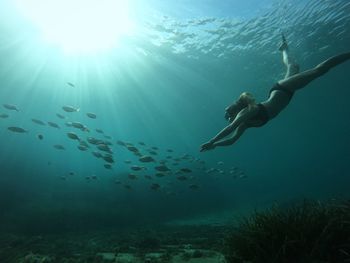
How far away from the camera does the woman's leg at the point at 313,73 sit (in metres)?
6.38

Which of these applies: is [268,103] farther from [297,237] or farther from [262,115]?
[297,237]

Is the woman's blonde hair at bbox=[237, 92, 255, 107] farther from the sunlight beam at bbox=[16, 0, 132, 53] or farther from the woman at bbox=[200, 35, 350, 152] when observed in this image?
the sunlight beam at bbox=[16, 0, 132, 53]

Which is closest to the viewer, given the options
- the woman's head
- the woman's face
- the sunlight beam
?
the woman's head

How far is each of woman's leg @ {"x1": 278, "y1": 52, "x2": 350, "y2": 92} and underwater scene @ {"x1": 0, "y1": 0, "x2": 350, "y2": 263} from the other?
2 centimetres

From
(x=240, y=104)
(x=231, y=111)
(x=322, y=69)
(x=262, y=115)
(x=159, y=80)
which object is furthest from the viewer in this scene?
(x=159, y=80)

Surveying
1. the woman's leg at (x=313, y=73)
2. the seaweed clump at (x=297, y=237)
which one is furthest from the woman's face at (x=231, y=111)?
the seaweed clump at (x=297, y=237)

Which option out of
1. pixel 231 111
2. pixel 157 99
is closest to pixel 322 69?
pixel 231 111

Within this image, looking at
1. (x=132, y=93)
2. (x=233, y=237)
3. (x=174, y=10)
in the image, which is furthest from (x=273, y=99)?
(x=132, y=93)

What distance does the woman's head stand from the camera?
6.73 meters

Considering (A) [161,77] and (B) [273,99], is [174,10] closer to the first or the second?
(A) [161,77]

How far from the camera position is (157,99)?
40938 mm

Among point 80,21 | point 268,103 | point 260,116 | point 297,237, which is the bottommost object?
point 297,237

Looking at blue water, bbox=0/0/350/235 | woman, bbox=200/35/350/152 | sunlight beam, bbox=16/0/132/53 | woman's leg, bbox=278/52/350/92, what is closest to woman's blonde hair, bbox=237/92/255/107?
woman, bbox=200/35/350/152

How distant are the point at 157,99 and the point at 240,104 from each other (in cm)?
3437
